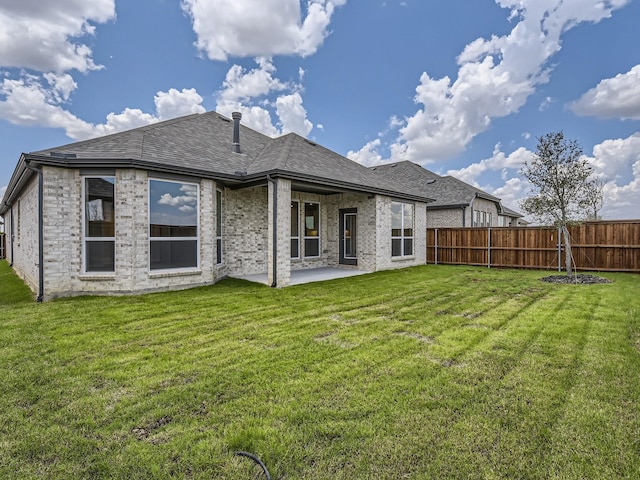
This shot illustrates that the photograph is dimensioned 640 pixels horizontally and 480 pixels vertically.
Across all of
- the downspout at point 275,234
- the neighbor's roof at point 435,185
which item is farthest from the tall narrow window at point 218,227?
the neighbor's roof at point 435,185

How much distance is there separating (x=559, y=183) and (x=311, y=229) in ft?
29.3

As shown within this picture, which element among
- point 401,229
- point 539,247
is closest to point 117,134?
point 401,229

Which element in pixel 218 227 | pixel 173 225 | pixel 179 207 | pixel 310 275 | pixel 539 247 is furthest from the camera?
pixel 539 247

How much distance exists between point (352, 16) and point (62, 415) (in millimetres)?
15455

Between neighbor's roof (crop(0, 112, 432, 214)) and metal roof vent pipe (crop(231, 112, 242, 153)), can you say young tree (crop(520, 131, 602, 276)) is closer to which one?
neighbor's roof (crop(0, 112, 432, 214))

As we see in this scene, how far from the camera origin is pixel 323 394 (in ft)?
9.90

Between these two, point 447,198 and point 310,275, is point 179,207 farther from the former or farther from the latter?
point 447,198

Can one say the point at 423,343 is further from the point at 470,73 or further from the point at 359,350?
the point at 470,73

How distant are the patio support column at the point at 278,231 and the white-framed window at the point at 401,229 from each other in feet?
19.2

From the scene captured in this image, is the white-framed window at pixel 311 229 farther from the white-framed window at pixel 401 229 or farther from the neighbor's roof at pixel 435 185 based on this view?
the neighbor's roof at pixel 435 185

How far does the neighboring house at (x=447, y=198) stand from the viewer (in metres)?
19.6

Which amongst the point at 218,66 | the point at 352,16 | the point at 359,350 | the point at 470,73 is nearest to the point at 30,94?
the point at 218,66

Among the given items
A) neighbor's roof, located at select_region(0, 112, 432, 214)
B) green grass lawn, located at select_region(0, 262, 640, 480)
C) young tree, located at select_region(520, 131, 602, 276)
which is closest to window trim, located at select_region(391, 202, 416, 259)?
neighbor's roof, located at select_region(0, 112, 432, 214)

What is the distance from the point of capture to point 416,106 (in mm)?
18625
